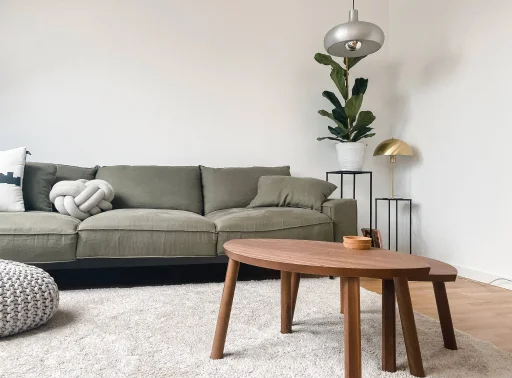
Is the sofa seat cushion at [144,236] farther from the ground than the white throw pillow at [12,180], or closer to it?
closer to it

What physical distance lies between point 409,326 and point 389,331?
0.07 m

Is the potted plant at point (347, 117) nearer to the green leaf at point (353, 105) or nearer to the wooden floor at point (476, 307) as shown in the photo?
the green leaf at point (353, 105)

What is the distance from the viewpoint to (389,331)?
1336 mm

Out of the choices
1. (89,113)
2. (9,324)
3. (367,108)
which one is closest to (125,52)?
(89,113)

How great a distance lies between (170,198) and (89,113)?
3.32ft

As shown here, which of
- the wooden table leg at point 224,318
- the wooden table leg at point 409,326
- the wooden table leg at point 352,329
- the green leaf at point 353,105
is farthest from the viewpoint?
the green leaf at point 353,105

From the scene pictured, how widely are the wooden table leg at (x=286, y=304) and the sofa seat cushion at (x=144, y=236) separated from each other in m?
Answer: 0.89

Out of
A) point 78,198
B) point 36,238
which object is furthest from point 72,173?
point 36,238

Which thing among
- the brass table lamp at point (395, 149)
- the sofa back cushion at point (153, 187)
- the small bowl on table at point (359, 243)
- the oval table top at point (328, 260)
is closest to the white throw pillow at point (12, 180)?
the sofa back cushion at point (153, 187)

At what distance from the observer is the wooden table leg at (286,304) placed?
1652 mm

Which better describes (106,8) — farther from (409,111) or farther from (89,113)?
(409,111)

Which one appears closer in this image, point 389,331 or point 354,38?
point 389,331

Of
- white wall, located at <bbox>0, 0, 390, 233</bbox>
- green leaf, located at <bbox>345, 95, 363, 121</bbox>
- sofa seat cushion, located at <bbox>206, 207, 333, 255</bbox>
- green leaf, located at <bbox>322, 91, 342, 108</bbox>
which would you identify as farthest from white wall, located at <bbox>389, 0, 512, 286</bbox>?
sofa seat cushion, located at <bbox>206, 207, 333, 255</bbox>

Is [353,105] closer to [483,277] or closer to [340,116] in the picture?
[340,116]
